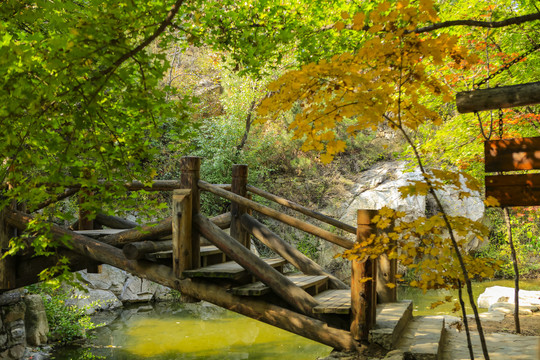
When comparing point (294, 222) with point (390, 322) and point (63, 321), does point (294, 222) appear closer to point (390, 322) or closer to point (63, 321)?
point (390, 322)

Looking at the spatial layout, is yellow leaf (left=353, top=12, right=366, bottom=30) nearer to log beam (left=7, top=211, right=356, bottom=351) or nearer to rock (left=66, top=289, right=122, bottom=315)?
log beam (left=7, top=211, right=356, bottom=351)

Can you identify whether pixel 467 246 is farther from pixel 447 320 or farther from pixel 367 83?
pixel 367 83

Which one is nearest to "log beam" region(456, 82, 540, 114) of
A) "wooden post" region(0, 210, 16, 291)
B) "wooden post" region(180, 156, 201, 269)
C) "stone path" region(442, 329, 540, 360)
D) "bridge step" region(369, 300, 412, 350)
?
"bridge step" region(369, 300, 412, 350)

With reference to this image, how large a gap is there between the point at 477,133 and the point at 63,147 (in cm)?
535

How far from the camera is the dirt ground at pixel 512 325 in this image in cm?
525

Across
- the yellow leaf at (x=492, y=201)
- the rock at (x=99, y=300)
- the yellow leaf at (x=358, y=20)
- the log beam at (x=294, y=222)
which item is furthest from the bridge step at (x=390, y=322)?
the rock at (x=99, y=300)

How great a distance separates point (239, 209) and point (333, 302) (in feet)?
5.50

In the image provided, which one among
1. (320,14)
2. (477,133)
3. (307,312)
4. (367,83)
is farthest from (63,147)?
(477,133)

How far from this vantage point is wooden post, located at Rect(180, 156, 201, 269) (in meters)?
4.29

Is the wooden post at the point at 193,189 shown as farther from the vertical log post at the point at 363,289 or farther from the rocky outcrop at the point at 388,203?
the rocky outcrop at the point at 388,203

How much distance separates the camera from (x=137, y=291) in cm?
910

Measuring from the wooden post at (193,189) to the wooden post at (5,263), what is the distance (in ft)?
6.73

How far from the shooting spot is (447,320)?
5.71m

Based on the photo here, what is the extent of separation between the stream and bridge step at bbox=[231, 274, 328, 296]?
2.16 metres
